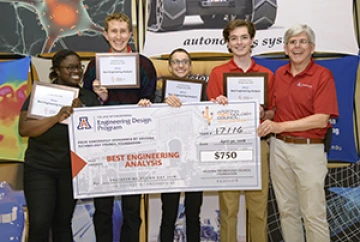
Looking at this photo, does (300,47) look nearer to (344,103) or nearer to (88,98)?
(344,103)

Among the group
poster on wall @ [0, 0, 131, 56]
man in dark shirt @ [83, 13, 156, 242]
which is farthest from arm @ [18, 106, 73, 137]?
poster on wall @ [0, 0, 131, 56]

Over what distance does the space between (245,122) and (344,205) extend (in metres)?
1.48

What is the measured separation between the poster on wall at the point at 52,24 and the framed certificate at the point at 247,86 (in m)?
1.28

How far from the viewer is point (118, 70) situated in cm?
244

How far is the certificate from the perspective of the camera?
2514 millimetres

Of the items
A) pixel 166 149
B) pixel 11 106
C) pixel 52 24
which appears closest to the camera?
pixel 166 149

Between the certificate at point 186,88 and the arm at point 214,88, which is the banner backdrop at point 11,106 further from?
the arm at point 214,88

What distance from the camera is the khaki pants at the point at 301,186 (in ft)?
7.82

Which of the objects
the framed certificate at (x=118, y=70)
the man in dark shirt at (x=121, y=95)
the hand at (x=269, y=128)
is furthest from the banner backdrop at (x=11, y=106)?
the hand at (x=269, y=128)

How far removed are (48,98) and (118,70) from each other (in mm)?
501

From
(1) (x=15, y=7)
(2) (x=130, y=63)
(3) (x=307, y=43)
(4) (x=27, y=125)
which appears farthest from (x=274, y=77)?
(1) (x=15, y=7)

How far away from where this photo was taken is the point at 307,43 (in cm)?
235

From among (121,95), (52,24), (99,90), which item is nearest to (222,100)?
(121,95)

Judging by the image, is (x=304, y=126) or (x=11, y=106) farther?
(x=11, y=106)
